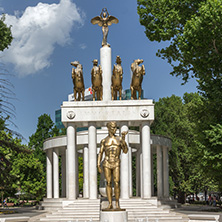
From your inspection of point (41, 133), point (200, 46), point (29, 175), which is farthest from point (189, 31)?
point (41, 133)

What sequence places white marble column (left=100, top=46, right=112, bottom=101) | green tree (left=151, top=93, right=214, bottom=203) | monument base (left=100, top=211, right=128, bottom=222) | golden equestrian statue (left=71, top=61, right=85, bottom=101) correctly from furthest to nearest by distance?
green tree (left=151, top=93, right=214, bottom=203), white marble column (left=100, top=46, right=112, bottom=101), golden equestrian statue (left=71, top=61, right=85, bottom=101), monument base (left=100, top=211, right=128, bottom=222)

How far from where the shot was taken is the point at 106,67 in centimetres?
3434

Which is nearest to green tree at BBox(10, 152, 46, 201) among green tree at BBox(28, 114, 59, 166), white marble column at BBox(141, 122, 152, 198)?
green tree at BBox(28, 114, 59, 166)

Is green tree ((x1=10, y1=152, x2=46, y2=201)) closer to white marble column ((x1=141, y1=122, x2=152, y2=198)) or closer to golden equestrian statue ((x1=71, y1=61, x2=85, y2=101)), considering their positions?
golden equestrian statue ((x1=71, y1=61, x2=85, y2=101))

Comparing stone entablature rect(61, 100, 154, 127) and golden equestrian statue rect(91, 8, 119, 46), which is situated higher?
golden equestrian statue rect(91, 8, 119, 46)

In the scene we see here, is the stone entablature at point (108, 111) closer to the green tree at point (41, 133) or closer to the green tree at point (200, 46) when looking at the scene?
the green tree at point (200, 46)

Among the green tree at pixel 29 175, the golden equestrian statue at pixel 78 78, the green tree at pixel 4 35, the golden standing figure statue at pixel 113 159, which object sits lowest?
the green tree at pixel 29 175

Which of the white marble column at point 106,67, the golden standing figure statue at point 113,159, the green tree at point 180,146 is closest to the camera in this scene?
the golden standing figure statue at point 113,159

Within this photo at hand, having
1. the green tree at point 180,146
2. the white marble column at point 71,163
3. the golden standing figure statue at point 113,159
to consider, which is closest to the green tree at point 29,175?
the green tree at point 180,146

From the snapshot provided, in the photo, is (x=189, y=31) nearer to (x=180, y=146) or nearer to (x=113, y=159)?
(x=113, y=159)

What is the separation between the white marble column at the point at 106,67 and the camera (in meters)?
33.8

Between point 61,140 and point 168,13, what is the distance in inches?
559

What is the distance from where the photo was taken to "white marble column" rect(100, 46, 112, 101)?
33.8 m

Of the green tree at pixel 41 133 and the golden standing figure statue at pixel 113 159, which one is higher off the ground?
the green tree at pixel 41 133
